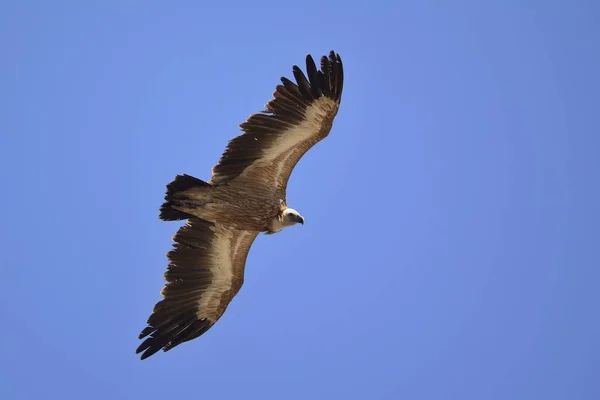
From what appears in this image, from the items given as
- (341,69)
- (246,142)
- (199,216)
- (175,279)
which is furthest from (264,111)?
(175,279)

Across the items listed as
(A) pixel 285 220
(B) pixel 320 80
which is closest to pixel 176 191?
(A) pixel 285 220

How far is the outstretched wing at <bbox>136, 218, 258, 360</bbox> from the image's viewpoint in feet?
43.3

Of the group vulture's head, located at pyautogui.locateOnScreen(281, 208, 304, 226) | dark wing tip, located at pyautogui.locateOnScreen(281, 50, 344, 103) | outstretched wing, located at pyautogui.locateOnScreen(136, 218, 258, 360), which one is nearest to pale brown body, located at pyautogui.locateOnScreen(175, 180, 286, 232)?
vulture's head, located at pyautogui.locateOnScreen(281, 208, 304, 226)

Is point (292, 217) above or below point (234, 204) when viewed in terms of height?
below

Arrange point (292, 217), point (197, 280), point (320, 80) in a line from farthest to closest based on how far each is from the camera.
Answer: point (197, 280)
point (292, 217)
point (320, 80)

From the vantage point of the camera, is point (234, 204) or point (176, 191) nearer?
point (176, 191)

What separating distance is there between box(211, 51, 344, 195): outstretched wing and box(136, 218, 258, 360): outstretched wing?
1.28 metres

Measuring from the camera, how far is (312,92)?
1212 cm

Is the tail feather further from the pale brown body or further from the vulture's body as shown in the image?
the pale brown body

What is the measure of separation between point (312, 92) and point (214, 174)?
212cm

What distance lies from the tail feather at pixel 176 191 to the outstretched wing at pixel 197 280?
2.97ft

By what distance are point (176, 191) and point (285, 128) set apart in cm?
200

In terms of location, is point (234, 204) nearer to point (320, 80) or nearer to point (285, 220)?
point (285, 220)

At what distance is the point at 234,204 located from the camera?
13141mm
